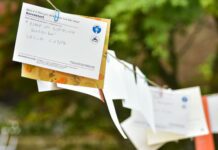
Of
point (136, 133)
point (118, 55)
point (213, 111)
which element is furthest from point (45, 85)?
point (118, 55)

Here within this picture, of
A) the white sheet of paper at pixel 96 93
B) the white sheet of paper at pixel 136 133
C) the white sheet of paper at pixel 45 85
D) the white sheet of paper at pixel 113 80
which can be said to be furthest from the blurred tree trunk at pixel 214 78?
the white sheet of paper at pixel 45 85

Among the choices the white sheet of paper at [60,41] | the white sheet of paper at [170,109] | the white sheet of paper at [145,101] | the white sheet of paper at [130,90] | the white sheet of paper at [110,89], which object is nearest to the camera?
the white sheet of paper at [60,41]

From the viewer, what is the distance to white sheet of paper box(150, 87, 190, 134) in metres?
1.79

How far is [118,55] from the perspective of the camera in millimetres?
2402

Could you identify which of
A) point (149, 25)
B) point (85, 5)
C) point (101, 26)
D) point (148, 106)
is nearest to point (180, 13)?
point (149, 25)

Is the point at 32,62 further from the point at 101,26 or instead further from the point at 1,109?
the point at 1,109

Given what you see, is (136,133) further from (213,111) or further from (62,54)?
(62,54)

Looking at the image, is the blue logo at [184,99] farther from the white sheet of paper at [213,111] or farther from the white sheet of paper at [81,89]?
the white sheet of paper at [81,89]

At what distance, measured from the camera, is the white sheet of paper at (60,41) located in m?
1.16

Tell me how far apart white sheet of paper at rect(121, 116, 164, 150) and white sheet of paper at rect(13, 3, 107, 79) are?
635 mm

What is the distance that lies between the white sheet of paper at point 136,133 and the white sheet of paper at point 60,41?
63 cm

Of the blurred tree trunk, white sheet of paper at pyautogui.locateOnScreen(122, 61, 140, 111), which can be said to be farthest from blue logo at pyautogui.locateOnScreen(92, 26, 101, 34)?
the blurred tree trunk

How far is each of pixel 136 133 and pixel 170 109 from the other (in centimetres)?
16

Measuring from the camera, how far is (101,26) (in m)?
1.22
